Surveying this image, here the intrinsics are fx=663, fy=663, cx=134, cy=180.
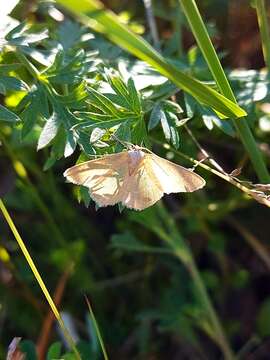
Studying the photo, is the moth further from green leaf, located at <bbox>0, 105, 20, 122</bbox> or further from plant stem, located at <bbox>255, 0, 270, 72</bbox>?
plant stem, located at <bbox>255, 0, 270, 72</bbox>

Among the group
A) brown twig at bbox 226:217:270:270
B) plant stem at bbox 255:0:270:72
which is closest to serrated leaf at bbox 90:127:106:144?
plant stem at bbox 255:0:270:72

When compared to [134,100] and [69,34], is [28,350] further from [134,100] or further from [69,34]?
[69,34]

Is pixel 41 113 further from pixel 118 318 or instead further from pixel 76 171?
pixel 118 318

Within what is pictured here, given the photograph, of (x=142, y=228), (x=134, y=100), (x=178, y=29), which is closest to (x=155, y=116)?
(x=134, y=100)

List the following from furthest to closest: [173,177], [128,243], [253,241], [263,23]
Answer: [253,241] → [128,243] → [263,23] → [173,177]

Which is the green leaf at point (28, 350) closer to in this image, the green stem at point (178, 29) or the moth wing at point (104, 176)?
the moth wing at point (104, 176)

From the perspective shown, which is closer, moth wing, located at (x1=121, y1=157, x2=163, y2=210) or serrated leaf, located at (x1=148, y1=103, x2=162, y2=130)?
moth wing, located at (x1=121, y1=157, x2=163, y2=210)

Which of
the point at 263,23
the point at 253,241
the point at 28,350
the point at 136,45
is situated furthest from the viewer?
the point at 253,241

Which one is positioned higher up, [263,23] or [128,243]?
[263,23]
